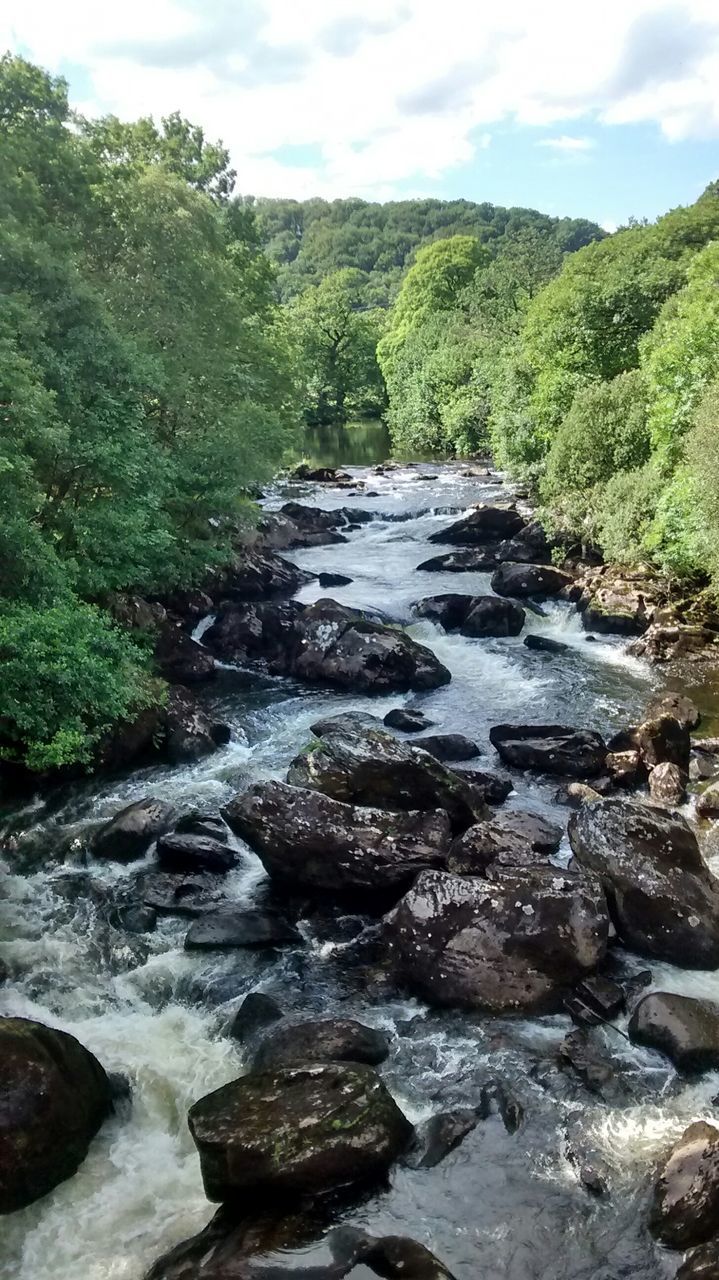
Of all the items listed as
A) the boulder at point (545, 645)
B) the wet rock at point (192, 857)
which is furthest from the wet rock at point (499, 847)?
the boulder at point (545, 645)

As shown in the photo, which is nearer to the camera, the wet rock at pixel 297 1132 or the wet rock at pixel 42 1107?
the wet rock at pixel 297 1132

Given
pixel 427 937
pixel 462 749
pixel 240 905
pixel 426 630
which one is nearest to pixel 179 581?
pixel 426 630

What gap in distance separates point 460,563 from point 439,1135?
86.0 ft

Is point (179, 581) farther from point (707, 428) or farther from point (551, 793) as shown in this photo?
point (707, 428)

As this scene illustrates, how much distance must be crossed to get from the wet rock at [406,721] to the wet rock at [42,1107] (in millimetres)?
11061

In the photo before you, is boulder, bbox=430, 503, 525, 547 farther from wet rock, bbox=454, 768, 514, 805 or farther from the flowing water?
wet rock, bbox=454, 768, 514, 805

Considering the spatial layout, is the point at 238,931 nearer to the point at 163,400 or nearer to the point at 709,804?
the point at 709,804

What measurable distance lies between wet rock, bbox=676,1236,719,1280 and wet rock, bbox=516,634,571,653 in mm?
17966

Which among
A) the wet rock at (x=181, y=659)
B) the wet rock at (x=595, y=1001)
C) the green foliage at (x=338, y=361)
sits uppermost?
the green foliage at (x=338, y=361)

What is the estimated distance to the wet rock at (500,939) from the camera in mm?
11055

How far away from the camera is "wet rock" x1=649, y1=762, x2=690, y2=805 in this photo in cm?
1586

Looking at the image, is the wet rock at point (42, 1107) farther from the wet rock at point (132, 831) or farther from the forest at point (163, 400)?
the forest at point (163, 400)

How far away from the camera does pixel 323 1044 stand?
9961 millimetres

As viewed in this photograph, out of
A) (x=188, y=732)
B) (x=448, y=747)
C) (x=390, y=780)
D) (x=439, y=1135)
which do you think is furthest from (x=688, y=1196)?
(x=188, y=732)
